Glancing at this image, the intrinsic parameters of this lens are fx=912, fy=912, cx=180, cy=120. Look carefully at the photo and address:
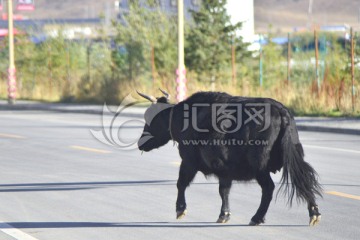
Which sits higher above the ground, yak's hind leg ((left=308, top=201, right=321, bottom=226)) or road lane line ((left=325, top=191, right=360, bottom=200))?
yak's hind leg ((left=308, top=201, right=321, bottom=226))

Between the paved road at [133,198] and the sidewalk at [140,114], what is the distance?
260 centimetres

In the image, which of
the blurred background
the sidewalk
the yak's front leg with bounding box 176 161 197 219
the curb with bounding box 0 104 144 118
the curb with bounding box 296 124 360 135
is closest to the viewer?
the yak's front leg with bounding box 176 161 197 219

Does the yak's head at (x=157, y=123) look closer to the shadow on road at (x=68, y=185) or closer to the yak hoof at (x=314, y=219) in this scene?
the yak hoof at (x=314, y=219)

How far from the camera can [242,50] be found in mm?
31406

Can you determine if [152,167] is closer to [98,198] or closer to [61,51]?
[98,198]

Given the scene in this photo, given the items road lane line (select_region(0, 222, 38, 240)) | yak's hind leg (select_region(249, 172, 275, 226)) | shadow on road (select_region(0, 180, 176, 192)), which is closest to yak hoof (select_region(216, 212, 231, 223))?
yak's hind leg (select_region(249, 172, 275, 226))

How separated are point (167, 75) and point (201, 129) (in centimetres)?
2344

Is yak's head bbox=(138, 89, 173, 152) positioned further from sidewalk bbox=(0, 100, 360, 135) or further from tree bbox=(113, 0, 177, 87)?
tree bbox=(113, 0, 177, 87)

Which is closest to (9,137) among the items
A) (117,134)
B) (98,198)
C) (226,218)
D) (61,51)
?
(117,134)

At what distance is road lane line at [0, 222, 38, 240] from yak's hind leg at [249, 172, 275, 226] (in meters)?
2.23

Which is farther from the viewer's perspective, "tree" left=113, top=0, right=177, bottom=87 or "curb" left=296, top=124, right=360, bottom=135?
"tree" left=113, top=0, right=177, bottom=87

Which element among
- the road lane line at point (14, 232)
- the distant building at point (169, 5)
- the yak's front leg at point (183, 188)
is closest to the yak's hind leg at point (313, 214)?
the yak's front leg at point (183, 188)

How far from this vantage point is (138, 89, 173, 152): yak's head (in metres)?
9.66

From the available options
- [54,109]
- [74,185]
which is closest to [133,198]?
[74,185]
